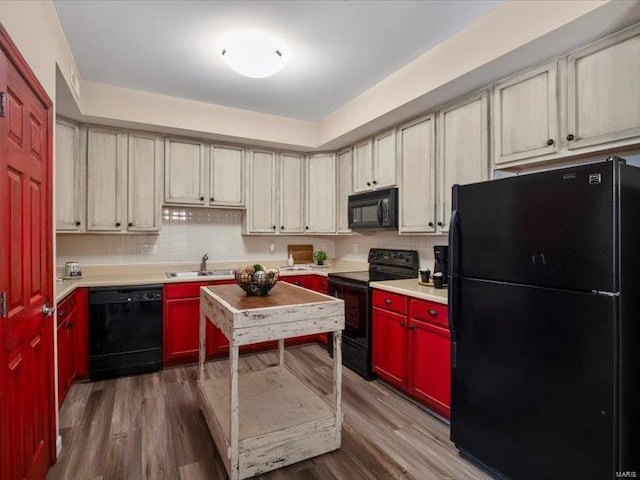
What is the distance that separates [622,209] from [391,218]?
6.54 feet

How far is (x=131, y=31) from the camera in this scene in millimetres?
2328

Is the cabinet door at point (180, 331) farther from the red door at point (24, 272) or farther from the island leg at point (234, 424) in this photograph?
the island leg at point (234, 424)

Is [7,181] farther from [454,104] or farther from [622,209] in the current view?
[454,104]

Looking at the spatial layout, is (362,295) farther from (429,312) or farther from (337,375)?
(337,375)

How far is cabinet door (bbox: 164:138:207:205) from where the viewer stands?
367 centimetres

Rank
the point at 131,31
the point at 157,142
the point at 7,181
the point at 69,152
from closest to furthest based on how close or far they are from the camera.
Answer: the point at 7,181, the point at 131,31, the point at 69,152, the point at 157,142

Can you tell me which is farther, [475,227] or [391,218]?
[391,218]

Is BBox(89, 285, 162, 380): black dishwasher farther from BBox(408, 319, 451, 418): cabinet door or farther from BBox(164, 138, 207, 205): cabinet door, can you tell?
BBox(408, 319, 451, 418): cabinet door

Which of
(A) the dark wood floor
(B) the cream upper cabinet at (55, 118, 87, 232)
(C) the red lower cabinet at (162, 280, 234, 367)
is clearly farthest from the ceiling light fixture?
(A) the dark wood floor

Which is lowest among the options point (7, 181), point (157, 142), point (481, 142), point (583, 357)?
point (583, 357)

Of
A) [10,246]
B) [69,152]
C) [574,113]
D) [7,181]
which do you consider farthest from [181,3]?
[574,113]

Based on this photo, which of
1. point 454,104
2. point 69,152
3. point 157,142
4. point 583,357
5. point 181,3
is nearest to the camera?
point 583,357

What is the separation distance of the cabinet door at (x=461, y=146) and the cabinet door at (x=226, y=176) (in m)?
2.23

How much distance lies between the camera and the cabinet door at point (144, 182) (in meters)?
3.51
